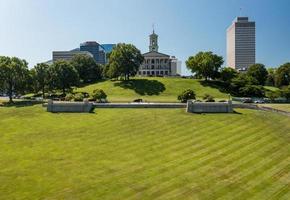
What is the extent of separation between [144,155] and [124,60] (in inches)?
3375

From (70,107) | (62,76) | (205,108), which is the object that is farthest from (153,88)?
(70,107)

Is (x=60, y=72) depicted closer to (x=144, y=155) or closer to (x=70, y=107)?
(x=70, y=107)

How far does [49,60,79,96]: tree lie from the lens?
4122 inches

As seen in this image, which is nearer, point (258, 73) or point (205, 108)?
point (205, 108)

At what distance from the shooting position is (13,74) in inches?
3428

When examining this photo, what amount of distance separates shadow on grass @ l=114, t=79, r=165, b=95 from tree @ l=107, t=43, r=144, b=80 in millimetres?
3573

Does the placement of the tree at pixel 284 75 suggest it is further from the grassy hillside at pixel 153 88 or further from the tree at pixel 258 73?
the grassy hillside at pixel 153 88

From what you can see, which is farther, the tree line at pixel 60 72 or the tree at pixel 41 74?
the tree at pixel 41 74

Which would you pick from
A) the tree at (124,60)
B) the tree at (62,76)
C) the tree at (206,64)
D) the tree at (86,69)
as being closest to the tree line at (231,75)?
the tree at (206,64)

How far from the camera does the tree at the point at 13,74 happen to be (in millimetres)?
85656

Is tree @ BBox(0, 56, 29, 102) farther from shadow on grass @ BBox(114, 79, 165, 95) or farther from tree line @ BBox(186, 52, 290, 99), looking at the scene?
tree line @ BBox(186, 52, 290, 99)

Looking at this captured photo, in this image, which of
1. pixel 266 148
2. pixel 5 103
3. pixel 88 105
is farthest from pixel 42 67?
pixel 266 148

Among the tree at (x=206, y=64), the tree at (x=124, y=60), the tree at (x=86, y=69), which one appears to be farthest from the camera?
the tree at (x=86, y=69)

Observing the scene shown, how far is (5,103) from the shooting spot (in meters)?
83.4
